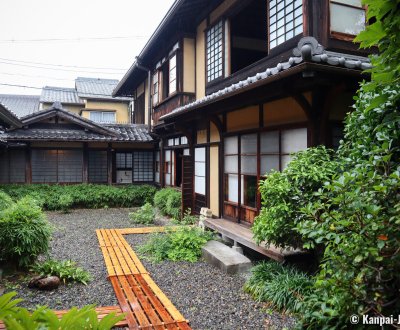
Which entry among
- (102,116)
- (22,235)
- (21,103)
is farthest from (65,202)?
(21,103)

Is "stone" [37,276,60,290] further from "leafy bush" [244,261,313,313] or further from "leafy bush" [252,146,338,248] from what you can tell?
"leafy bush" [252,146,338,248]

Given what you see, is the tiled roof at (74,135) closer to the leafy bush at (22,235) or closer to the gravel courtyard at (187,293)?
the gravel courtyard at (187,293)

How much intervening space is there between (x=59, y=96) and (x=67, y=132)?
1905 cm

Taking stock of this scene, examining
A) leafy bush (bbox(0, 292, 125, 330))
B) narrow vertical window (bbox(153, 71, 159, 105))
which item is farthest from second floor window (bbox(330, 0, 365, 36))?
narrow vertical window (bbox(153, 71, 159, 105))

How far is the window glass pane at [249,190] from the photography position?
818cm

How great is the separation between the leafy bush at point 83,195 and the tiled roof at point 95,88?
13454mm

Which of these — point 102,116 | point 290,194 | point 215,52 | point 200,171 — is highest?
point 102,116

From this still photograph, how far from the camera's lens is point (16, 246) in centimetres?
625

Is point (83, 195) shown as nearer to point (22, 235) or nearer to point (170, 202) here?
point (170, 202)

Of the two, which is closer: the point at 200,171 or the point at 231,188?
the point at 231,188

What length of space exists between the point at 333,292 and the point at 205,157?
8.31 metres

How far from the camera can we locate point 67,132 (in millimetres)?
16750

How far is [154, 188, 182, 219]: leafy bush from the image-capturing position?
1277cm

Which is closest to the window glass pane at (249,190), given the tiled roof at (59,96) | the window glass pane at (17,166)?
the window glass pane at (17,166)
